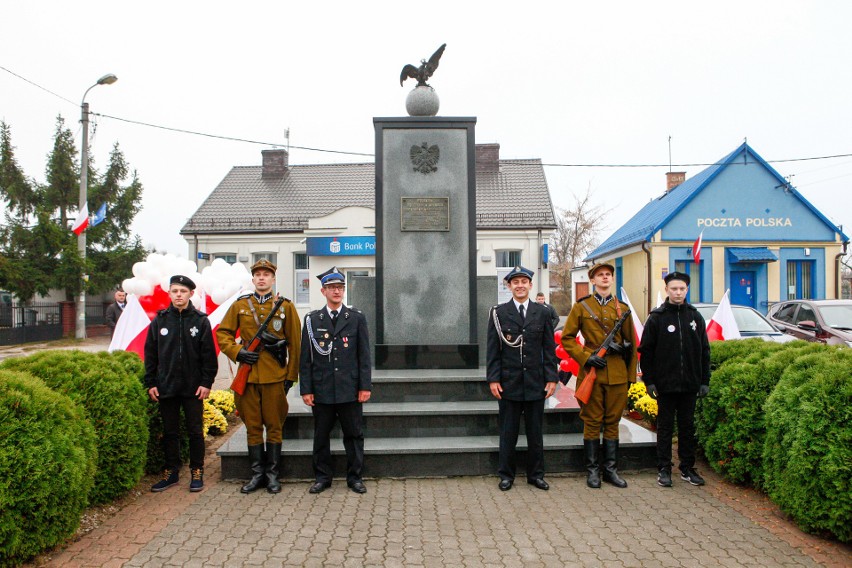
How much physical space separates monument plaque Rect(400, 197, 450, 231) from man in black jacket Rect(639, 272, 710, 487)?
290 centimetres

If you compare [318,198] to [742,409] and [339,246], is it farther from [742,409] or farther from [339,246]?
[742,409]

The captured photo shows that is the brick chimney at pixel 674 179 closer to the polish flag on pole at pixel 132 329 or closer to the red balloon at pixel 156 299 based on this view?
the red balloon at pixel 156 299

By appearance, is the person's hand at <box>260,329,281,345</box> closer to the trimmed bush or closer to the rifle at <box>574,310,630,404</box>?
the rifle at <box>574,310,630,404</box>

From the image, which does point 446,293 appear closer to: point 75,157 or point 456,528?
point 456,528

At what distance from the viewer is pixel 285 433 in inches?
225

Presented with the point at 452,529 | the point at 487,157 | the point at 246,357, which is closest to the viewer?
the point at 452,529

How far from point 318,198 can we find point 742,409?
24443 millimetres

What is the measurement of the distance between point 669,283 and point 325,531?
12.0ft

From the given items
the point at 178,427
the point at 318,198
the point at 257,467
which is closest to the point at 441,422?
the point at 257,467

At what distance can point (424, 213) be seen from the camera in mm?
7395

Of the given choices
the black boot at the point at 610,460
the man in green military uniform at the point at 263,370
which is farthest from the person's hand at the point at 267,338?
the black boot at the point at 610,460

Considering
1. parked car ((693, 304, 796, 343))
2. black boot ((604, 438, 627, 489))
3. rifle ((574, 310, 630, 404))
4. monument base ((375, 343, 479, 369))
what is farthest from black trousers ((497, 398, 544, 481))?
parked car ((693, 304, 796, 343))

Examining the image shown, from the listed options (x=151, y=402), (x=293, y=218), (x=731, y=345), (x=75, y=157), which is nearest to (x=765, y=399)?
(x=731, y=345)

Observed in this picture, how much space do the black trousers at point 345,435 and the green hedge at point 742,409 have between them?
10.6 feet
